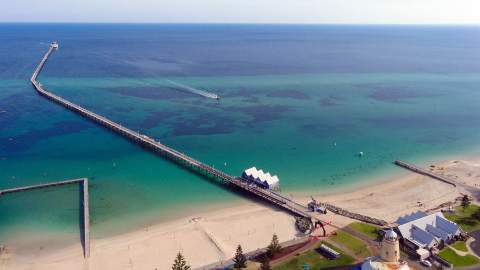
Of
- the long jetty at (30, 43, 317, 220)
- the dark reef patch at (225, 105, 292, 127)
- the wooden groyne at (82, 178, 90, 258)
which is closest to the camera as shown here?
the wooden groyne at (82, 178, 90, 258)

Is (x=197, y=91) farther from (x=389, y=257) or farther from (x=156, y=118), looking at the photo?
(x=389, y=257)

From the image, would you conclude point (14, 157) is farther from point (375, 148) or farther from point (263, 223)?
point (375, 148)

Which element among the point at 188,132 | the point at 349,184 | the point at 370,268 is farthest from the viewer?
the point at 188,132

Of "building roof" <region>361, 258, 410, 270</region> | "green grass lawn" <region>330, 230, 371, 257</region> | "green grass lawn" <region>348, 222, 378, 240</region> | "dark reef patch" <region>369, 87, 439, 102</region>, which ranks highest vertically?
"dark reef patch" <region>369, 87, 439, 102</region>

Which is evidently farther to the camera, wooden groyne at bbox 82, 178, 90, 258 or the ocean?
the ocean

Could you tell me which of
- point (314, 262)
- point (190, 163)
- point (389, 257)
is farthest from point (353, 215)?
point (190, 163)

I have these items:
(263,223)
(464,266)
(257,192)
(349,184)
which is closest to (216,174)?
(257,192)

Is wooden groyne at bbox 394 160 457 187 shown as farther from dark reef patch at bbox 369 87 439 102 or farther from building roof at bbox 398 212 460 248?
dark reef patch at bbox 369 87 439 102

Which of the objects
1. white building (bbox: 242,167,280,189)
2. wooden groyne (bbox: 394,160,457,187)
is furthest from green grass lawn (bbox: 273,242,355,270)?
A: wooden groyne (bbox: 394,160,457,187)
